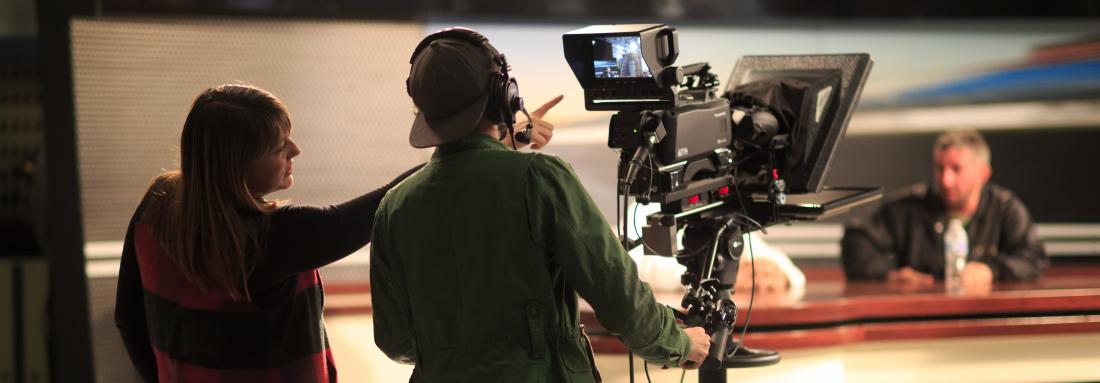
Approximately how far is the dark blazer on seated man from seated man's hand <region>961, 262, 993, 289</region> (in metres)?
0.33

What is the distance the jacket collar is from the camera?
5.73ft

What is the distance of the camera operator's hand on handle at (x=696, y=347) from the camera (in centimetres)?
189

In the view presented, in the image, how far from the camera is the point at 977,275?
12.6 feet

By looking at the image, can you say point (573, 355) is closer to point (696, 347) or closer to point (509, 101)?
point (696, 347)

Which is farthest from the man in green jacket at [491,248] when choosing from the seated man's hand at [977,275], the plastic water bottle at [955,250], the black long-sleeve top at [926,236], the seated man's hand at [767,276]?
the black long-sleeve top at [926,236]

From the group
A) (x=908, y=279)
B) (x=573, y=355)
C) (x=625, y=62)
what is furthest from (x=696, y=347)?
(x=908, y=279)

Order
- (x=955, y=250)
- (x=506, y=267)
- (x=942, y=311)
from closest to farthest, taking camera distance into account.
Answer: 1. (x=506, y=267)
2. (x=942, y=311)
3. (x=955, y=250)

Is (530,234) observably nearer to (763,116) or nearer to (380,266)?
(380,266)

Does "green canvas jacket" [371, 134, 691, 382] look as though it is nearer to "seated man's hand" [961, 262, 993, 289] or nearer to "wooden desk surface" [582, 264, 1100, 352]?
"wooden desk surface" [582, 264, 1100, 352]

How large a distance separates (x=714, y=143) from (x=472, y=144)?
50 cm

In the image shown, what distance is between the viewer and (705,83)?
210cm

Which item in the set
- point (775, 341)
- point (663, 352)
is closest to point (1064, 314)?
point (775, 341)

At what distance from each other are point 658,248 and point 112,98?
2286 millimetres

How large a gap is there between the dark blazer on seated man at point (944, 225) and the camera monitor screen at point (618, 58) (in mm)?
2639
